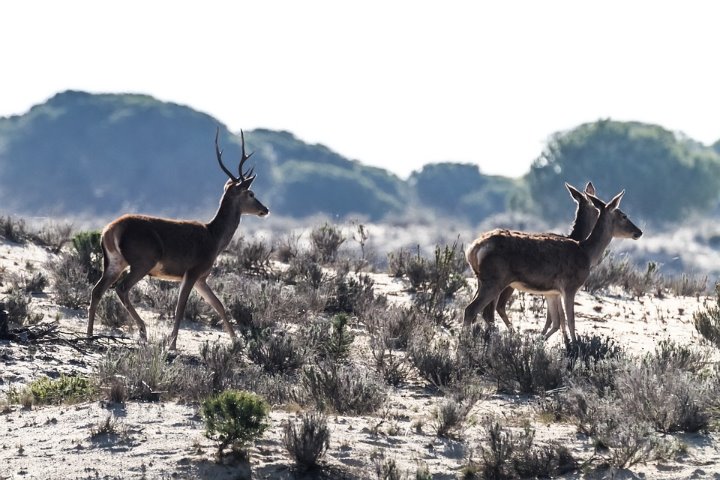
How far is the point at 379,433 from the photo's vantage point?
356 inches

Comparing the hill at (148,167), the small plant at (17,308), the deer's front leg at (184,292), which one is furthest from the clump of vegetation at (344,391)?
the hill at (148,167)

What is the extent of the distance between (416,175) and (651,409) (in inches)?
4747

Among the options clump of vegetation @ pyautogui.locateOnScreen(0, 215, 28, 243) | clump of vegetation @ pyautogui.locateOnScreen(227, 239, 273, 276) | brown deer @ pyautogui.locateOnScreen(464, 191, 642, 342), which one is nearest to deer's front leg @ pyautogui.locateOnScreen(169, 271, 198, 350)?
brown deer @ pyautogui.locateOnScreen(464, 191, 642, 342)

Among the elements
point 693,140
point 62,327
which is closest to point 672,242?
point 693,140

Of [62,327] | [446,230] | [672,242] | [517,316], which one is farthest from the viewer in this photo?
[672,242]

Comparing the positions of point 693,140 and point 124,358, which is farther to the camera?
point 693,140

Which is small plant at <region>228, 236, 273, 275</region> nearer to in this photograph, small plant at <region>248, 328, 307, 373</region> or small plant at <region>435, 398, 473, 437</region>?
small plant at <region>248, 328, 307, 373</region>

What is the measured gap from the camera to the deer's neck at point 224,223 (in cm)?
1436

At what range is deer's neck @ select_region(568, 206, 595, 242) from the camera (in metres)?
15.3

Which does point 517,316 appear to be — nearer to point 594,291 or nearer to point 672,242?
point 594,291

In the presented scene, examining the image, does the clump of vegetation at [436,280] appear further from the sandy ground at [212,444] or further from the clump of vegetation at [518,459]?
the clump of vegetation at [518,459]

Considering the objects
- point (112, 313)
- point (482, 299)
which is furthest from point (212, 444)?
point (112, 313)

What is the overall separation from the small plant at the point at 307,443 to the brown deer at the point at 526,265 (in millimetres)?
5402

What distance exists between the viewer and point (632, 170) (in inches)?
3302
